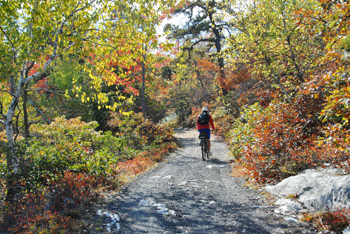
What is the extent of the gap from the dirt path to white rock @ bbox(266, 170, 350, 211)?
0.49m

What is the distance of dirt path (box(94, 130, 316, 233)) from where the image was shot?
356 cm

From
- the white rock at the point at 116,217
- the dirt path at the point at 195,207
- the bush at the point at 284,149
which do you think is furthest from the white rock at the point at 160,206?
the bush at the point at 284,149

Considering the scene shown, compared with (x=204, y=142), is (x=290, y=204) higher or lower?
lower

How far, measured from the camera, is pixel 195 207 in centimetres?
450

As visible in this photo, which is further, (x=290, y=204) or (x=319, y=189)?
(x=290, y=204)

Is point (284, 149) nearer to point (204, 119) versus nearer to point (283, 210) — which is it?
point (283, 210)

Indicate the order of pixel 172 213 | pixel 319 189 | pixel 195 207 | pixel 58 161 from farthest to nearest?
pixel 58 161 → pixel 195 207 → pixel 172 213 → pixel 319 189

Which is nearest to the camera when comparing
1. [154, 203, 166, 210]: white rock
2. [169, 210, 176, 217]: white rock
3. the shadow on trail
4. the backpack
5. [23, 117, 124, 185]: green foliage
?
the shadow on trail

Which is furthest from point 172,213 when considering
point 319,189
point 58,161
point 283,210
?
point 58,161

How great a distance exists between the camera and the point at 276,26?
307 inches

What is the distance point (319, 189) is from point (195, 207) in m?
2.21

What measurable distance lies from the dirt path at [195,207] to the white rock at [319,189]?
488 millimetres

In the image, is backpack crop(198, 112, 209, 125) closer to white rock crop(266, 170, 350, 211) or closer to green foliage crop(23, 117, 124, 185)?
green foliage crop(23, 117, 124, 185)

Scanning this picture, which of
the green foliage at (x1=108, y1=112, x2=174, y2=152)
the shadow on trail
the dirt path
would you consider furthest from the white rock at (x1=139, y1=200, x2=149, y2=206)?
the green foliage at (x1=108, y1=112, x2=174, y2=152)
